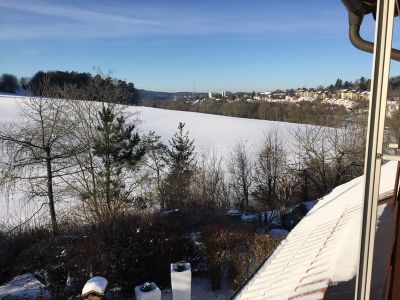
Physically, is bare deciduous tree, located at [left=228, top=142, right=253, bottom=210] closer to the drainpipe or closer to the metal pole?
the drainpipe

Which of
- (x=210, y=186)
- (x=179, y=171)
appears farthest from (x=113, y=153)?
(x=210, y=186)

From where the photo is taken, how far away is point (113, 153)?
23562 millimetres

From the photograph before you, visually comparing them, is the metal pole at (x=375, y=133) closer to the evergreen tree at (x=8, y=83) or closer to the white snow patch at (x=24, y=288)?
the white snow patch at (x=24, y=288)

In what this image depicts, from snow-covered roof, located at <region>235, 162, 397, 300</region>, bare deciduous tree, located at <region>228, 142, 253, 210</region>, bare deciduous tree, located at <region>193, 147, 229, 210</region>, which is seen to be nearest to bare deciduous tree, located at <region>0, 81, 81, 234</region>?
bare deciduous tree, located at <region>193, 147, 229, 210</region>

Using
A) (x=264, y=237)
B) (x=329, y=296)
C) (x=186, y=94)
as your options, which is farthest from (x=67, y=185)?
(x=186, y=94)

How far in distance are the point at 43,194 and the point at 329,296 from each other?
20.8m

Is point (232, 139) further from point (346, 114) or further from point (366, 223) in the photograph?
point (366, 223)

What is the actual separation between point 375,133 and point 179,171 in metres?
26.5

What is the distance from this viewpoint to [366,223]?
5.08 feet

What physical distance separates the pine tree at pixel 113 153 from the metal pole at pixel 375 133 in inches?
856

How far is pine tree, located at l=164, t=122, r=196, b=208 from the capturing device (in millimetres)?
24297

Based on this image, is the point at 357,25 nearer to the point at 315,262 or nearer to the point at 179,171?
the point at 315,262

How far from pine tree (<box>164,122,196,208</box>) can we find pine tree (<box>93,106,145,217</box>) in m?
2.65

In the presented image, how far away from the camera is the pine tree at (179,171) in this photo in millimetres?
24297
